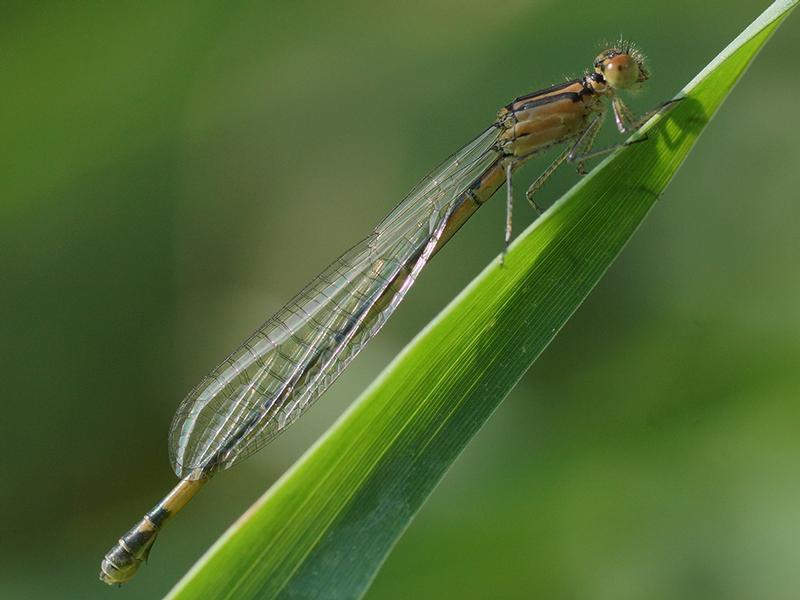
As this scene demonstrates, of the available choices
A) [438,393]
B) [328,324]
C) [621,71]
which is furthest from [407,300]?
[438,393]

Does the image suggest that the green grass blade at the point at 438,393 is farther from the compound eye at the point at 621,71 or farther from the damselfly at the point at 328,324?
the damselfly at the point at 328,324

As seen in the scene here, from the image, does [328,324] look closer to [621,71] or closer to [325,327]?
[325,327]

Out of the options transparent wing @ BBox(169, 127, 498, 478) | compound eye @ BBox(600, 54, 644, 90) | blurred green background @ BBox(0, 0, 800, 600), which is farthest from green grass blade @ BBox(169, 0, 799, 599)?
transparent wing @ BBox(169, 127, 498, 478)

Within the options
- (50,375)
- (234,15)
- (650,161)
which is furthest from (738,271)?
(50,375)

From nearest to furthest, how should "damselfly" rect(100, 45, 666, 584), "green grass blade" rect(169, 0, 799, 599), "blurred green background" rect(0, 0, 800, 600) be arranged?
"green grass blade" rect(169, 0, 799, 599) < "blurred green background" rect(0, 0, 800, 600) < "damselfly" rect(100, 45, 666, 584)

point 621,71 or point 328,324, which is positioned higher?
point 621,71

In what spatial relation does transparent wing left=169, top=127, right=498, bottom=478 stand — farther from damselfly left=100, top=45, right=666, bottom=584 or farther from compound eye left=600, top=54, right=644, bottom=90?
compound eye left=600, top=54, right=644, bottom=90
